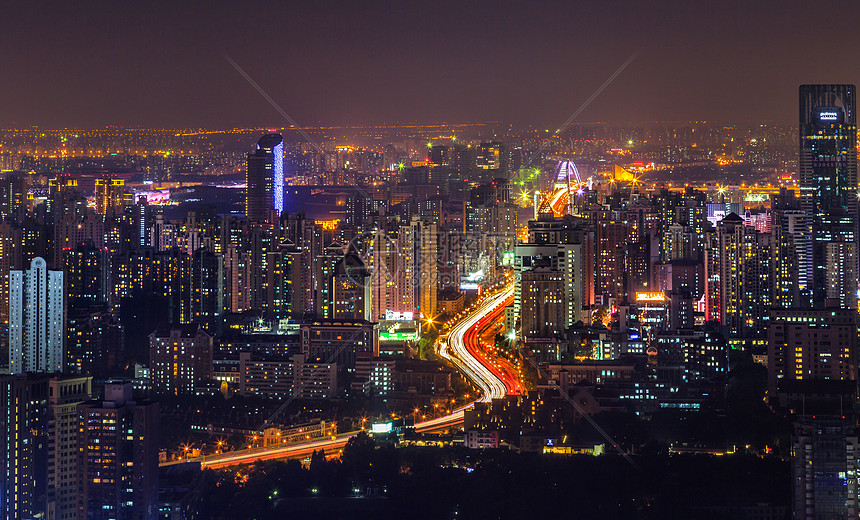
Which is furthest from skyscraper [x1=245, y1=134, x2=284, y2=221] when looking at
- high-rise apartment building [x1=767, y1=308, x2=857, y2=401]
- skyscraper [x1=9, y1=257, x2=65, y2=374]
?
high-rise apartment building [x1=767, y1=308, x2=857, y2=401]

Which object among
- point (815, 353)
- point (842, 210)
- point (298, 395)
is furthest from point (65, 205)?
point (815, 353)

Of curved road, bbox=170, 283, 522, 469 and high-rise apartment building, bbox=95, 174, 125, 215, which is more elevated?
high-rise apartment building, bbox=95, 174, 125, 215

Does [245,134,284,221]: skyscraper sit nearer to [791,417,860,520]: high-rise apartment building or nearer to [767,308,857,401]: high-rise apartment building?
[767,308,857,401]: high-rise apartment building

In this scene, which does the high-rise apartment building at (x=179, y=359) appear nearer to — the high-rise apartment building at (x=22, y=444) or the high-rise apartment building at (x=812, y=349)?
the high-rise apartment building at (x=22, y=444)

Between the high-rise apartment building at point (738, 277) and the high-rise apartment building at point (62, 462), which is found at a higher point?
the high-rise apartment building at point (738, 277)

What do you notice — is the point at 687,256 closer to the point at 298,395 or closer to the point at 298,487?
the point at 298,395

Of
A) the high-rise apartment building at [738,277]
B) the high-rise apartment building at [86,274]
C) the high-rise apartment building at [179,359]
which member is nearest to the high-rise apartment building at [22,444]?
the high-rise apartment building at [179,359]
